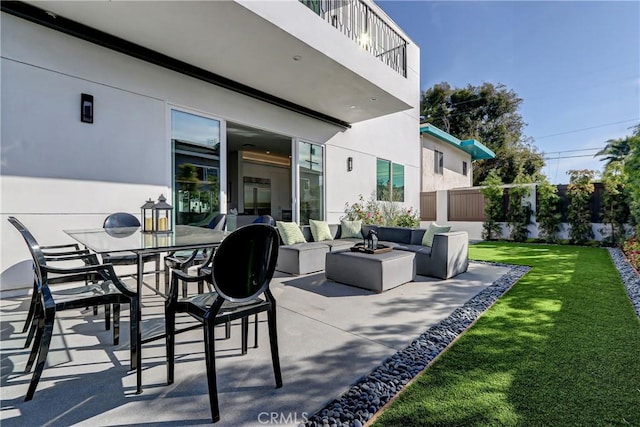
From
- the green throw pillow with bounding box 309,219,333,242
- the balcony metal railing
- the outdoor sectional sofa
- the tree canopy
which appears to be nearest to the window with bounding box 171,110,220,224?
the outdoor sectional sofa

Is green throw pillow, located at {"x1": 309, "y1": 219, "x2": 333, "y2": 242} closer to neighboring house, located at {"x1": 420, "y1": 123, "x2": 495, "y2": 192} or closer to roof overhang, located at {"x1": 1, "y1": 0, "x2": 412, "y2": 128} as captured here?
roof overhang, located at {"x1": 1, "y1": 0, "x2": 412, "y2": 128}

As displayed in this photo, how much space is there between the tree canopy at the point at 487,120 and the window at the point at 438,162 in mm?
9303

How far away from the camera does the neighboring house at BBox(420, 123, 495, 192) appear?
12.5m

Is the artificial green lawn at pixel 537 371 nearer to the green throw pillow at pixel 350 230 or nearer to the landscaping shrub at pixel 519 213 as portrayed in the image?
the green throw pillow at pixel 350 230

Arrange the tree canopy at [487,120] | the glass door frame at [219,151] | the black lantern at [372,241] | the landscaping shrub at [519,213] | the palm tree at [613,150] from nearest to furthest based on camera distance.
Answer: the black lantern at [372,241] < the glass door frame at [219,151] < the landscaping shrub at [519,213] < the tree canopy at [487,120] < the palm tree at [613,150]

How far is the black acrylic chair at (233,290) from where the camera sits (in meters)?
1.65

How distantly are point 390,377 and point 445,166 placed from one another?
1359 centimetres

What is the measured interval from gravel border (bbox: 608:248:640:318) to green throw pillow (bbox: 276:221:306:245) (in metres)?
4.71

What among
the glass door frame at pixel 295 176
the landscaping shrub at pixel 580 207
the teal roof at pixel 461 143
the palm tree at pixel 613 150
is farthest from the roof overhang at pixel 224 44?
the palm tree at pixel 613 150

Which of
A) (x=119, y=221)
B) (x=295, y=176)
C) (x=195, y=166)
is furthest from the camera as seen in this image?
(x=295, y=176)

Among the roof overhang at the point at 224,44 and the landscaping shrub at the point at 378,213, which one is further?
the landscaping shrub at the point at 378,213

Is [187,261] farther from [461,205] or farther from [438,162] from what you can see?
[438,162]

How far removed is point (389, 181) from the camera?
31.7 ft

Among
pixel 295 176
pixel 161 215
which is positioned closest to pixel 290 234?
pixel 295 176
